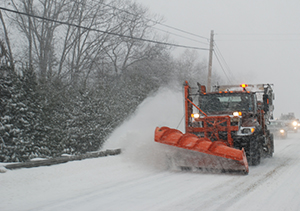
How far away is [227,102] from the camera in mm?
9836

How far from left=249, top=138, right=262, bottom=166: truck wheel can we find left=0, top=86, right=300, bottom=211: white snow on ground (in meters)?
0.36

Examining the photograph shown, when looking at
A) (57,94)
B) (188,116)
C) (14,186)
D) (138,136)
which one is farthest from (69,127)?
(14,186)

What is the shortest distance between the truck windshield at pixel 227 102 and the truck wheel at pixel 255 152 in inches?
44.9

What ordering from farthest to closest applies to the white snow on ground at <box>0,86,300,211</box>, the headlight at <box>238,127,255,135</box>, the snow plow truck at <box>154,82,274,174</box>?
the headlight at <box>238,127,255,135</box> → the snow plow truck at <box>154,82,274,174</box> → the white snow on ground at <box>0,86,300,211</box>

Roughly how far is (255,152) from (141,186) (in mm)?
3965

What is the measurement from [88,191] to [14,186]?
1599 millimetres

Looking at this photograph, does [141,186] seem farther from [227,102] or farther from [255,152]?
[227,102]

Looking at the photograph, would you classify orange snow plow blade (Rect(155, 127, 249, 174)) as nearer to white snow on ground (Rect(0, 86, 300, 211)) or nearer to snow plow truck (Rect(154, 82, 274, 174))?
snow plow truck (Rect(154, 82, 274, 174))

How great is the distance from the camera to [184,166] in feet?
27.2

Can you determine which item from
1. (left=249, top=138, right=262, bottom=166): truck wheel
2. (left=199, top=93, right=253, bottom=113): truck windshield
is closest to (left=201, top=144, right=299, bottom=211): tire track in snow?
(left=249, top=138, right=262, bottom=166): truck wheel

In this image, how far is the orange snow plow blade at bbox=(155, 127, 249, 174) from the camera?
7.46 m

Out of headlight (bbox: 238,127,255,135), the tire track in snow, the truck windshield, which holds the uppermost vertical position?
the truck windshield

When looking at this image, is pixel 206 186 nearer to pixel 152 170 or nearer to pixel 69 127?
pixel 152 170

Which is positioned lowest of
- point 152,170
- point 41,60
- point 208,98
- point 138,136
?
point 152,170
